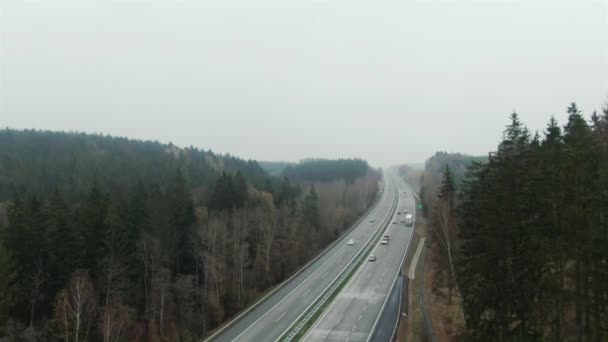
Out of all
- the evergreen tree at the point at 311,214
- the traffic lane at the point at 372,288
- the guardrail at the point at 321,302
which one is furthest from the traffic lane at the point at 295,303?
the evergreen tree at the point at 311,214

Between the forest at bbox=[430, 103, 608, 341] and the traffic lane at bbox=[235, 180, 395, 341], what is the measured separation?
Result: 17411mm

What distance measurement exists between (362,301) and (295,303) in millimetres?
7127

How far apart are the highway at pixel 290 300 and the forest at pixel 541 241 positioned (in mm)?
17925

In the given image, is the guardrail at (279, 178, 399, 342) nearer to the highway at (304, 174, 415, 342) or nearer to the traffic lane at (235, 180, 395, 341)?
the traffic lane at (235, 180, 395, 341)

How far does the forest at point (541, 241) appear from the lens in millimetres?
16219

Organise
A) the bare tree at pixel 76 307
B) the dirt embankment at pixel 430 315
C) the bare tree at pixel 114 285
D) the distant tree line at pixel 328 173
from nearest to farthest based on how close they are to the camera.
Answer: the bare tree at pixel 76 307
the dirt embankment at pixel 430 315
the bare tree at pixel 114 285
the distant tree line at pixel 328 173

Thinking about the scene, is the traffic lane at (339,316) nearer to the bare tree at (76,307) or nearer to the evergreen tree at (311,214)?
the bare tree at (76,307)

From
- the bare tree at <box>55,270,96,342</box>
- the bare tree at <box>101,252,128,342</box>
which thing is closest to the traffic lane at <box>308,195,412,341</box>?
the bare tree at <box>101,252,128,342</box>

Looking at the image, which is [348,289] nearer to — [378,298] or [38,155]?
[378,298]

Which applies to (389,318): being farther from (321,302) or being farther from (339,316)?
(321,302)

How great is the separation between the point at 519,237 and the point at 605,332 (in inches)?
214

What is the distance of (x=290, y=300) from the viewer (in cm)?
4069

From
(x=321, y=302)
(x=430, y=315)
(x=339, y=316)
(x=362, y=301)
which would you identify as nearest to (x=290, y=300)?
(x=321, y=302)

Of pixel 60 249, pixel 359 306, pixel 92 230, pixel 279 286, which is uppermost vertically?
pixel 92 230
